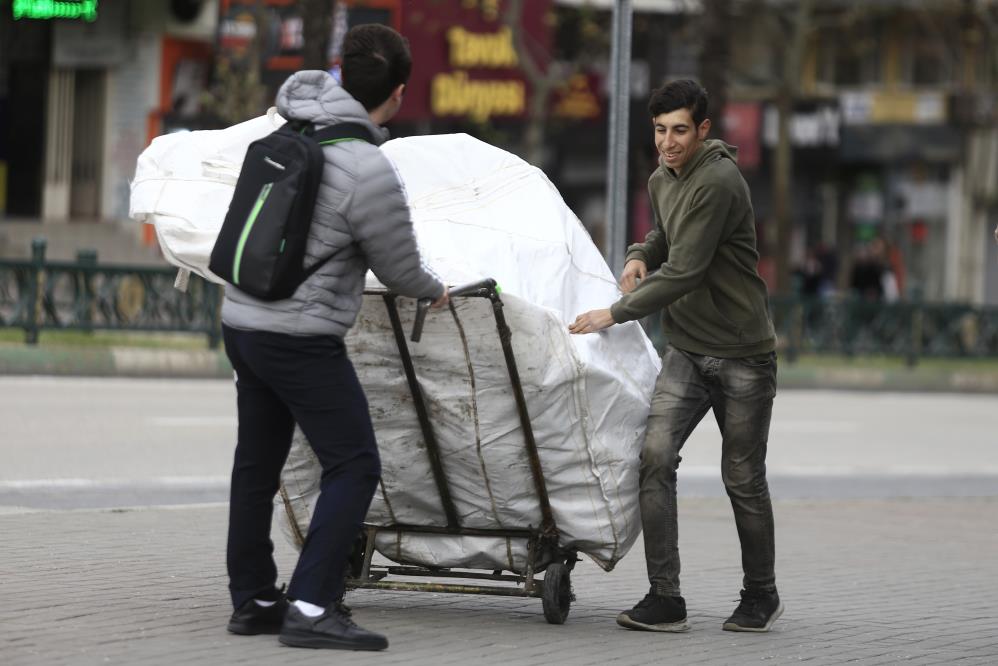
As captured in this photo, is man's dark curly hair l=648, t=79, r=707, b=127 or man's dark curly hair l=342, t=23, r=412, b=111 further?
man's dark curly hair l=648, t=79, r=707, b=127

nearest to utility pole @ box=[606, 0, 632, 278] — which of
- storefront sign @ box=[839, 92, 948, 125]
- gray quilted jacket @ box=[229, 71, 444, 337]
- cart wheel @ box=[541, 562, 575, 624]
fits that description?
cart wheel @ box=[541, 562, 575, 624]

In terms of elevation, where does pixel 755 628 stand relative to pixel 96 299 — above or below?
below

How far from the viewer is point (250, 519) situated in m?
5.93

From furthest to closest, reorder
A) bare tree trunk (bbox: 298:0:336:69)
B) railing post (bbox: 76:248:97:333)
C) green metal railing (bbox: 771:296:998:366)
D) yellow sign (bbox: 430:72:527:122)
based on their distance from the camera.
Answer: yellow sign (bbox: 430:72:527:122) → green metal railing (bbox: 771:296:998:366) → bare tree trunk (bbox: 298:0:336:69) → railing post (bbox: 76:248:97:333)

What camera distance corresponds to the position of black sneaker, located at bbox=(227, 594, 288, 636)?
5949mm

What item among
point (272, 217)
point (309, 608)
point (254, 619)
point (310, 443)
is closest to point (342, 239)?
point (272, 217)

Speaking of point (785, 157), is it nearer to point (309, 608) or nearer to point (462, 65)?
point (462, 65)

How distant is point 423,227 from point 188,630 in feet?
5.05

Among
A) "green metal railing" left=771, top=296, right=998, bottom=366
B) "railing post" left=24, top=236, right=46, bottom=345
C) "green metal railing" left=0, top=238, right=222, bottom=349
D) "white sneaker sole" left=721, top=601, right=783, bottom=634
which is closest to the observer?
"white sneaker sole" left=721, top=601, right=783, bottom=634

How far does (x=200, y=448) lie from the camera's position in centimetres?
1265

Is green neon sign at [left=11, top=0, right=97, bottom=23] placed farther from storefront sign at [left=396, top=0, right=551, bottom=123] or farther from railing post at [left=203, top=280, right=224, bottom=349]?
railing post at [left=203, top=280, right=224, bottom=349]

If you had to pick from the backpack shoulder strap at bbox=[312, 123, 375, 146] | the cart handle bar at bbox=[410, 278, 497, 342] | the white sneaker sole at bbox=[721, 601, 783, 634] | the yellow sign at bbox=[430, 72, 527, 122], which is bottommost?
the white sneaker sole at bbox=[721, 601, 783, 634]

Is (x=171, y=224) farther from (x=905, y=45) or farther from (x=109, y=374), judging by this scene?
(x=905, y=45)

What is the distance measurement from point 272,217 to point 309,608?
1.18 meters
